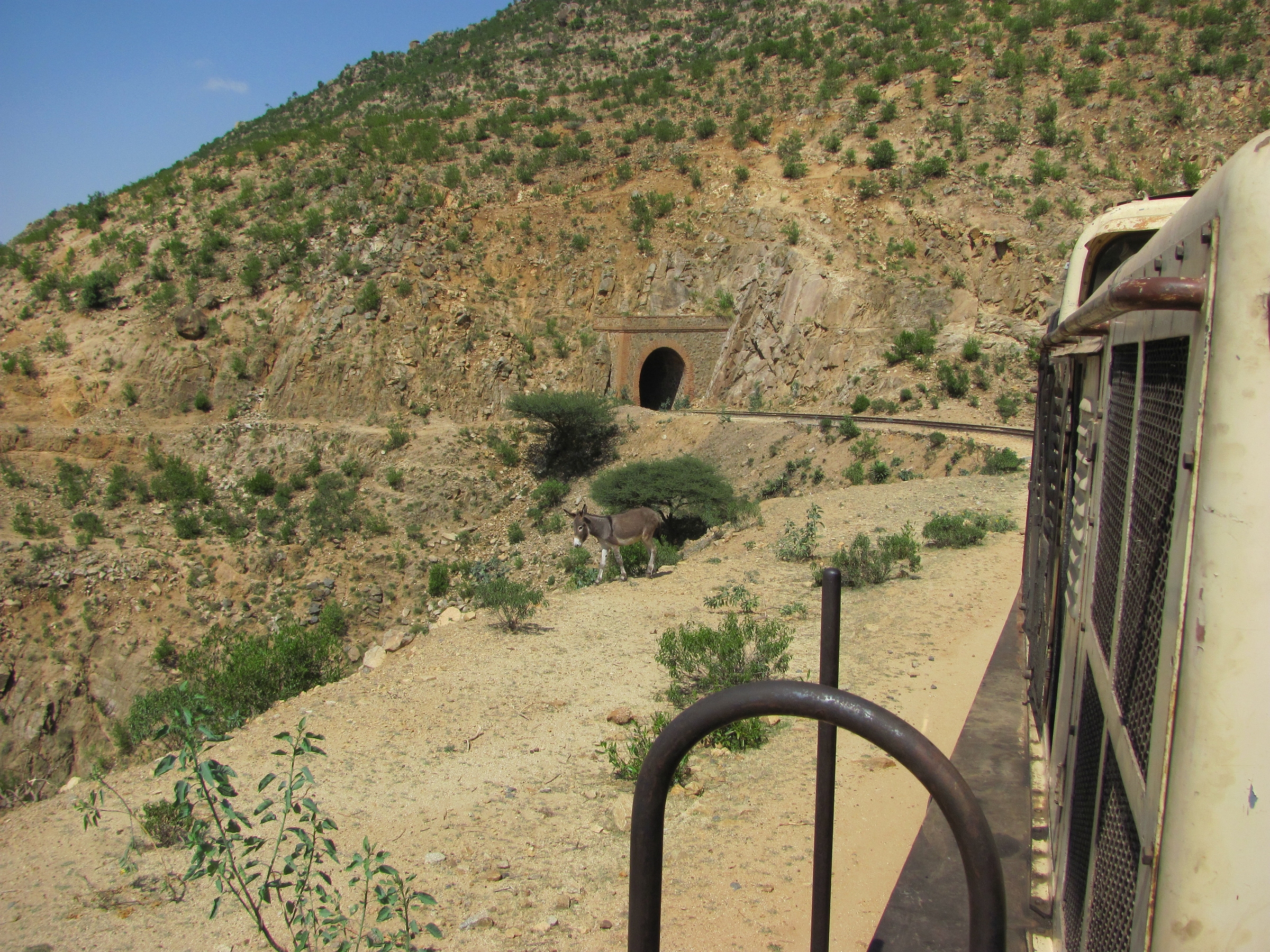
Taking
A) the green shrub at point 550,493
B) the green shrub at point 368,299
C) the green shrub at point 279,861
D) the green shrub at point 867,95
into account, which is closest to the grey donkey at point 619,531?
the green shrub at point 279,861

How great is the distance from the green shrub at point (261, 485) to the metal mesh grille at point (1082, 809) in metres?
24.8

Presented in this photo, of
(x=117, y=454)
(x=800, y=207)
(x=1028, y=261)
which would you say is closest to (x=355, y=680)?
(x=117, y=454)

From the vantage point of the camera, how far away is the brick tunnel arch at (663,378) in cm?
3244

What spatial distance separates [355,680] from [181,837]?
3128mm

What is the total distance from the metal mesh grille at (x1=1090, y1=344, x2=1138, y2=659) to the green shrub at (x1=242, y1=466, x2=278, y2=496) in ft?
81.5

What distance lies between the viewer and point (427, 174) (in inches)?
1398

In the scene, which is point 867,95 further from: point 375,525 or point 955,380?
point 375,525

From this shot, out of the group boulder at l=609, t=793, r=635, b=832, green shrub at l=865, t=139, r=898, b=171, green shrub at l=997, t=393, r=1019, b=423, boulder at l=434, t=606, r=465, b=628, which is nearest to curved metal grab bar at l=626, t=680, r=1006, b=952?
boulder at l=609, t=793, r=635, b=832

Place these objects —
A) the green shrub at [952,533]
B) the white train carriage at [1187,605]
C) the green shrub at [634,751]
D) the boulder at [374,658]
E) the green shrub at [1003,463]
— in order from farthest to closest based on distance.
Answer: the green shrub at [1003,463] → the green shrub at [952,533] → the boulder at [374,658] → the green shrub at [634,751] → the white train carriage at [1187,605]

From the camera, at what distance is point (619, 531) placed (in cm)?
Answer: 1372

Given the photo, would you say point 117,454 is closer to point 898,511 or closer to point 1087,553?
point 898,511

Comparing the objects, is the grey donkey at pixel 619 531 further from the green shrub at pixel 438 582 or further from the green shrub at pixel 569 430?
the green shrub at pixel 569 430

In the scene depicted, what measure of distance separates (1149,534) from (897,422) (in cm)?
2223

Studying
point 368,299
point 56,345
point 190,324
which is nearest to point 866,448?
point 368,299
